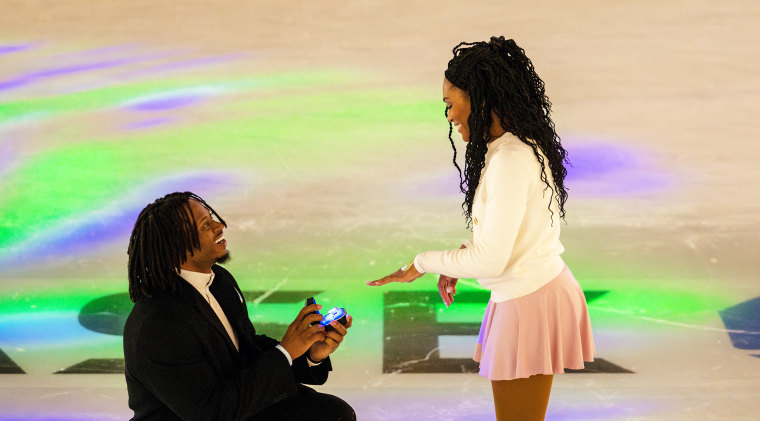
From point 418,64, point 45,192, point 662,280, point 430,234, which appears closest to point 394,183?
point 430,234

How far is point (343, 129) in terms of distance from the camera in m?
6.05

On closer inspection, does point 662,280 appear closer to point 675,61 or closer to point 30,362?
point 675,61

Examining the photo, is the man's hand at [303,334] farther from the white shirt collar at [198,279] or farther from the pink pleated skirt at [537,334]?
the pink pleated skirt at [537,334]

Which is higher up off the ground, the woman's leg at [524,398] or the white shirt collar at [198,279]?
the white shirt collar at [198,279]

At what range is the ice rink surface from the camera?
571cm

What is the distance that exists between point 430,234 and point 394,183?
44cm

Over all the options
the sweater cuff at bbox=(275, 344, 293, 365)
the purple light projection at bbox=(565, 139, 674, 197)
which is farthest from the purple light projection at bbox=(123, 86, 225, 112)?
the sweater cuff at bbox=(275, 344, 293, 365)

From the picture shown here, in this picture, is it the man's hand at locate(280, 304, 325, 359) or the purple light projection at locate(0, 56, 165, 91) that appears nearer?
the man's hand at locate(280, 304, 325, 359)

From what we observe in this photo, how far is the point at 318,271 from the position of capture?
215 inches

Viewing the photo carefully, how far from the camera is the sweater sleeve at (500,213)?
1.96m

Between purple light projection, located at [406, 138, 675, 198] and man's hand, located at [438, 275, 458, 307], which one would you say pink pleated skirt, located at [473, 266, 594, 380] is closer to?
man's hand, located at [438, 275, 458, 307]

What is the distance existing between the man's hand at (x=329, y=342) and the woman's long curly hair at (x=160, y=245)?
14.4 inches

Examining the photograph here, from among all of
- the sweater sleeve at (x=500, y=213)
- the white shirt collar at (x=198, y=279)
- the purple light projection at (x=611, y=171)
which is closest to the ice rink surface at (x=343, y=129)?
the purple light projection at (x=611, y=171)

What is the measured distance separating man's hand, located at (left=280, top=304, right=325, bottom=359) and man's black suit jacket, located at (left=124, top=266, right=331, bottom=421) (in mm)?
34
